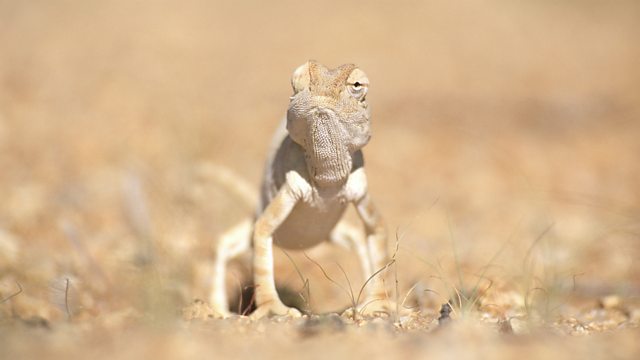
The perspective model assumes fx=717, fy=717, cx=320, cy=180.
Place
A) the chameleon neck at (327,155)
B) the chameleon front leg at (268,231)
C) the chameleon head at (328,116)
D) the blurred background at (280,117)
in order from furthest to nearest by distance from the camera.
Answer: the blurred background at (280,117), the chameleon front leg at (268,231), the chameleon neck at (327,155), the chameleon head at (328,116)

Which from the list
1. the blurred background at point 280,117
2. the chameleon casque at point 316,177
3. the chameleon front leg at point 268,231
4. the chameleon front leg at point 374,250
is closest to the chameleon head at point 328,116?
the chameleon casque at point 316,177

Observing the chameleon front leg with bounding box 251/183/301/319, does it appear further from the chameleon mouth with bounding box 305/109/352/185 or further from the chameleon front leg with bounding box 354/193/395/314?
the chameleon front leg with bounding box 354/193/395/314

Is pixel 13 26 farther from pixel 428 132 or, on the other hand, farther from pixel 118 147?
pixel 428 132

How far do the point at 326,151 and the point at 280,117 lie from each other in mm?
6988

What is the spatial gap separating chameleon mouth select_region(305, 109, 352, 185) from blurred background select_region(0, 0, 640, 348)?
0.82 metres

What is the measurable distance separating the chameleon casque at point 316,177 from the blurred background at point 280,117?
52cm

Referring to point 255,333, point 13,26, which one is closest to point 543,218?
point 255,333

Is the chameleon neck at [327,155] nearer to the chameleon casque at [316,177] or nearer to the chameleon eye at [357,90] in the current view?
the chameleon casque at [316,177]

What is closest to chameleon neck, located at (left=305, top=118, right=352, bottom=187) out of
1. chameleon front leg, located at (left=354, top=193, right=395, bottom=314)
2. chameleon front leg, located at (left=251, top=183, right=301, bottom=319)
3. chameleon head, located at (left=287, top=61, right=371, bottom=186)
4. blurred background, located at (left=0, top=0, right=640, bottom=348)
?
chameleon head, located at (left=287, top=61, right=371, bottom=186)

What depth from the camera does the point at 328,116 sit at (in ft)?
14.6

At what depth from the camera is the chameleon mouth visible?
450 centimetres

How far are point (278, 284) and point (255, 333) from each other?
302 centimetres

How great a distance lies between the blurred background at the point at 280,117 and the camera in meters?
6.35

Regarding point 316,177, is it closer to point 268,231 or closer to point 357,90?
point 268,231
